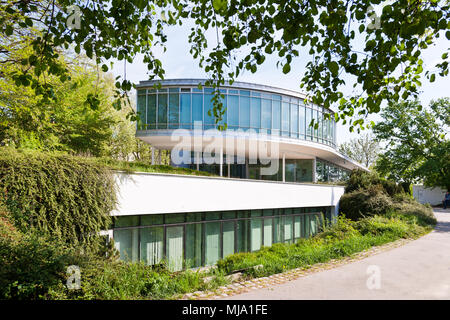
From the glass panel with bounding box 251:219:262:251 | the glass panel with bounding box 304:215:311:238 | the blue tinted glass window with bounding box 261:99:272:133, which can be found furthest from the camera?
the blue tinted glass window with bounding box 261:99:272:133

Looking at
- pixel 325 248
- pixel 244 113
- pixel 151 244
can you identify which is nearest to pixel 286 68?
pixel 325 248

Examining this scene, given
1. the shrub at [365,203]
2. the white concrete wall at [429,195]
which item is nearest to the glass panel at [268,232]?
the shrub at [365,203]

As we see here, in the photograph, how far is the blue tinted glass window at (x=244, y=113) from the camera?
23156 millimetres

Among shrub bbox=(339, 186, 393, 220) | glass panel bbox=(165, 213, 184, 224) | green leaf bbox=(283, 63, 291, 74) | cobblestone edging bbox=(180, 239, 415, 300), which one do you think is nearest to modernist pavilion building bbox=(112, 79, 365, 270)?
glass panel bbox=(165, 213, 184, 224)

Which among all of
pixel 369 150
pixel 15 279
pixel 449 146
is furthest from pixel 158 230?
pixel 369 150

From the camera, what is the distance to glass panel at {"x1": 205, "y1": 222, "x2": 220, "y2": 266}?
15414 mm

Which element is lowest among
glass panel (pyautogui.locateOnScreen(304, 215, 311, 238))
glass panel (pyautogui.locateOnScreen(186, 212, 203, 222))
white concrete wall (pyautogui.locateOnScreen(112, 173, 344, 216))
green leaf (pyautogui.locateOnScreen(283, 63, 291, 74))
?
glass panel (pyautogui.locateOnScreen(304, 215, 311, 238))

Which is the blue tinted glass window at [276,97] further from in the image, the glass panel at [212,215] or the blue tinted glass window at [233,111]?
the glass panel at [212,215]

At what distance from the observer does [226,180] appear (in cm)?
1534

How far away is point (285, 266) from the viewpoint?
8.36m

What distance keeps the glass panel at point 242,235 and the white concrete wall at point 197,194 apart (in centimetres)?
119

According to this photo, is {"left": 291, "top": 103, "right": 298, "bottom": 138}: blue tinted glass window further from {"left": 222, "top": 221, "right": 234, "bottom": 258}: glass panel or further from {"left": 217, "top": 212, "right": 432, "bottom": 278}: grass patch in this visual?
{"left": 222, "top": 221, "right": 234, "bottom": 258}: glass panel

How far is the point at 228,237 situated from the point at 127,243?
599 centimetres

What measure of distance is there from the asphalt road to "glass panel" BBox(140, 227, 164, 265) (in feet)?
23.9
